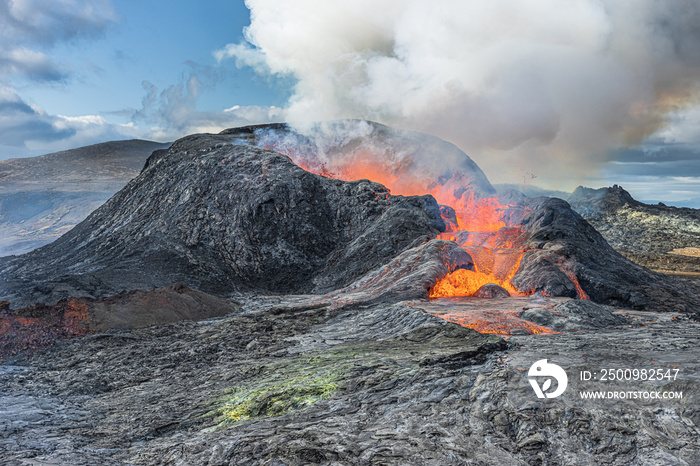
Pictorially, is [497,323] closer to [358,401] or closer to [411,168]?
[358,401]

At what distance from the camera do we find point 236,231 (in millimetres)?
42156

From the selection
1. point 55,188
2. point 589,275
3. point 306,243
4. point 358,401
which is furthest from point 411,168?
point 55,188

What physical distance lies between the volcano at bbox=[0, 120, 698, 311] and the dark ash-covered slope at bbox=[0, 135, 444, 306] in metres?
0.13

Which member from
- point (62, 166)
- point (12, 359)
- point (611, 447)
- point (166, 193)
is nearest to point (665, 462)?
point (611, 447)

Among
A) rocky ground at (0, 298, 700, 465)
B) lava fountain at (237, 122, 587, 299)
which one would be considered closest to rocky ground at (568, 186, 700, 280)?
lava fountain at (237, 122, 587, 299)

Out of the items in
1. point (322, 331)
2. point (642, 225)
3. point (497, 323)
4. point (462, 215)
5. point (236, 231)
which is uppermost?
point (462, 215)

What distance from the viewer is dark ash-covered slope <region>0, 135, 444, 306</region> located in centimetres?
3766

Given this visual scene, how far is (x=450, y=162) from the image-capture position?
208 ft

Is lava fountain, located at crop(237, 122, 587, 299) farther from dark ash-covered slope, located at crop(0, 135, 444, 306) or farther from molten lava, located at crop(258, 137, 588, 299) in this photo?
dark ash-covered slope, located at crop(0, 135, 444, 306)

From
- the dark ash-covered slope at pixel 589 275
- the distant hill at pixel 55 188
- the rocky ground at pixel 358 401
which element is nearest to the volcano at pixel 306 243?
the dark ash-covered slope at pixel 589 275

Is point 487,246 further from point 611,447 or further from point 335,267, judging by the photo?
point 611,447

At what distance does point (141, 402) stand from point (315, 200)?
Result: 32992 millimetres

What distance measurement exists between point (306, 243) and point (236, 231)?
7061 millimetres

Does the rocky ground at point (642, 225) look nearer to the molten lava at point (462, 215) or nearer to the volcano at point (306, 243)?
the molten lava at point (462, 215)
